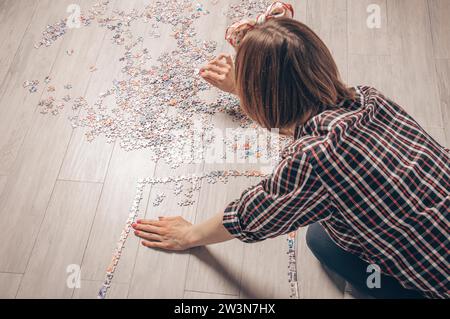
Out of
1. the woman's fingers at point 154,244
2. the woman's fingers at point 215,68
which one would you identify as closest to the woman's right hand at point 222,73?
the woman's fingers at point 215,68

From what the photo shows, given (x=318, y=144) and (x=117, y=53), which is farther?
(x=117, y=53)

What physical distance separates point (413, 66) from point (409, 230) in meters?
1.43

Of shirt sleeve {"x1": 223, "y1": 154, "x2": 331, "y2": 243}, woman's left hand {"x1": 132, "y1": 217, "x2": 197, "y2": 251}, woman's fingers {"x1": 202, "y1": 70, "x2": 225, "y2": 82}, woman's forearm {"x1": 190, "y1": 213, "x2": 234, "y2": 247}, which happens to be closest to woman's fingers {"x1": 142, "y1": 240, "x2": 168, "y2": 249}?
woman's left hand {"x1": 132, "y1": 217, "x2": 197, "y2": 251}

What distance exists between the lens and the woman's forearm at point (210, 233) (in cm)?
144

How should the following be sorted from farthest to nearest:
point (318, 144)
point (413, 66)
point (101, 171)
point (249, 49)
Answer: point (413, 66), point (101, 171), point (249, 49), point (318, 144)

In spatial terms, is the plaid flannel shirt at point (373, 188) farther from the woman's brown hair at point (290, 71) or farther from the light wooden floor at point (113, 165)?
the light wooden floor at point (113, 165)

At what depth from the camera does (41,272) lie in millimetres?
1786

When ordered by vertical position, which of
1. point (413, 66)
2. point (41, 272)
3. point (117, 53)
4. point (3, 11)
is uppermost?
point (3, 11)

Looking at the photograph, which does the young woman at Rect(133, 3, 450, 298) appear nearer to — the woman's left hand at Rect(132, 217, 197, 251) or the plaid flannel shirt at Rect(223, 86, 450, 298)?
the plaid flannel shirt at Rect(223, 86, 450, 298)

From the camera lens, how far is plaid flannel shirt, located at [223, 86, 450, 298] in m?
1.04

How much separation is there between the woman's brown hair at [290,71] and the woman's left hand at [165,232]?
76 cm

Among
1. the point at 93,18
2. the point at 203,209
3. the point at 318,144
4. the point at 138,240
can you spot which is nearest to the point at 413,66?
the point at 203,209

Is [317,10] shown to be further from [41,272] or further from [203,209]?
[41,272]

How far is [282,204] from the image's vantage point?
1.10 m
